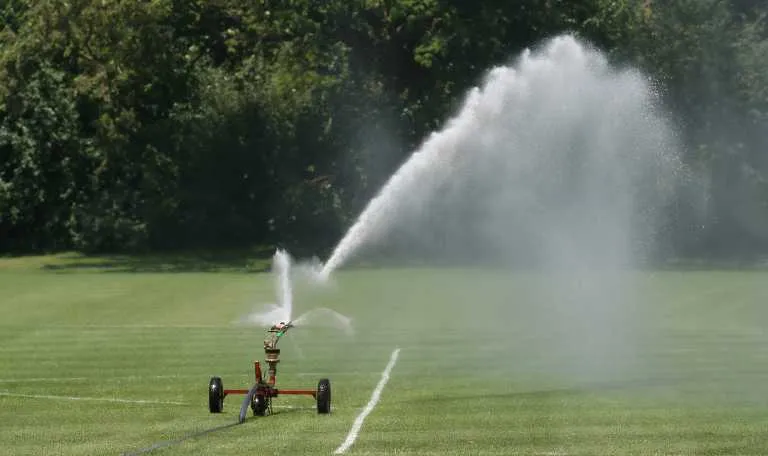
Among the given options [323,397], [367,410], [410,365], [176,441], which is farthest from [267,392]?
[410,365]

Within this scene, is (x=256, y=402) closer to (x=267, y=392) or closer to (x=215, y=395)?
(x=267, y=392)

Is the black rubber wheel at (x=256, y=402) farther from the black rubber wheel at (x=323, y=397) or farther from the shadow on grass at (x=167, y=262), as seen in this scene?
the shadow on grass at (x=167, y=262)

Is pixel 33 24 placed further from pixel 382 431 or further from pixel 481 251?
pixel 382 431

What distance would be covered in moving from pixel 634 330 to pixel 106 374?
13.3 meters

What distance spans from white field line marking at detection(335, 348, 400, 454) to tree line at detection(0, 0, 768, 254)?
34324 mm

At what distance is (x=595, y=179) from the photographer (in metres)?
58.8

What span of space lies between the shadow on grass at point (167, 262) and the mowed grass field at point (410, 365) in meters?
4.87

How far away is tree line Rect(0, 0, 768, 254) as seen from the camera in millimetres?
60125

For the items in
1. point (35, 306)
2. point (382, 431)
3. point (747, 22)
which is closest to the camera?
point (382, 431)

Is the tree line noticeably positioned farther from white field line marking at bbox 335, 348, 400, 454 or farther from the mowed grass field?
white field line marking at bbox 335, 348, 400, 454

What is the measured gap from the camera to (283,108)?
204ft

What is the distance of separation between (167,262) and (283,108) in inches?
313

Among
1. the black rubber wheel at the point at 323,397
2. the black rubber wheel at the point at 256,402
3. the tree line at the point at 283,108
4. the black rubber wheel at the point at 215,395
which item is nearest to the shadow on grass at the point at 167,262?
the tree line at the point at 283,108

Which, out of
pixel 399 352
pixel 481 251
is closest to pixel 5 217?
pixel 481 251
